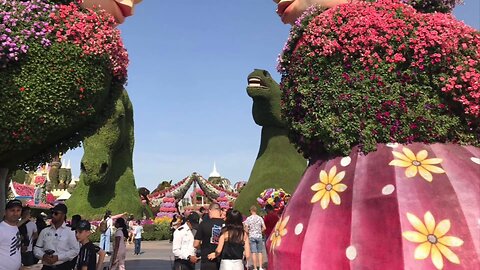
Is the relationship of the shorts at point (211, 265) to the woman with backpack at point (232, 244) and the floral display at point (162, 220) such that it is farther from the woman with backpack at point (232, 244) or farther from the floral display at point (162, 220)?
the floral display at point (162, 220)

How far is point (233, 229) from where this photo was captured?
517cm

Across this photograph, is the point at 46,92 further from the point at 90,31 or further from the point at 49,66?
the point at 90,31

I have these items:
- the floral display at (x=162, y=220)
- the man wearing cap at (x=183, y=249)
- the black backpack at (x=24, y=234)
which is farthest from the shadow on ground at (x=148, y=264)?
the floral display at (x=162, y=220)

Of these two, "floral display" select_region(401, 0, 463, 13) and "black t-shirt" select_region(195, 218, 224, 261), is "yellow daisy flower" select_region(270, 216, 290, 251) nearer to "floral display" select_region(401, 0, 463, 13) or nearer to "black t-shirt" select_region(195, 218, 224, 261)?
"black t-shirt" select_region(195, 218, 224, 261)

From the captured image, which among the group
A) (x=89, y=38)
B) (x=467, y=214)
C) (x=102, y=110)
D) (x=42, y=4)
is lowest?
(x=467, y=214)

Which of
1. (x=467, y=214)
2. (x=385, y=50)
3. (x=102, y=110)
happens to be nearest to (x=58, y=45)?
(x=102, y=110)

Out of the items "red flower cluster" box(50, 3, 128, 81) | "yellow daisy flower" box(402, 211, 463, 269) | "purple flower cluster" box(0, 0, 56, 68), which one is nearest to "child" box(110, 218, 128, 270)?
"red flower cluster" box(50, 3, 128, 81)

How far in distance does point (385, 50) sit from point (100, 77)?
12.3 feet

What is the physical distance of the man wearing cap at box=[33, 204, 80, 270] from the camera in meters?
5.17

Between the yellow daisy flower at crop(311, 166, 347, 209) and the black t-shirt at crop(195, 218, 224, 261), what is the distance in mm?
1509

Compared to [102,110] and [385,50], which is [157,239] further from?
[385,50]

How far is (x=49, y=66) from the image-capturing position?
18.1ft

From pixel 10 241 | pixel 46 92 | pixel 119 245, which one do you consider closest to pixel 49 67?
pixel 46 92

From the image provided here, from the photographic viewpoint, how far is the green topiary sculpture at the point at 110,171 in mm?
19766
